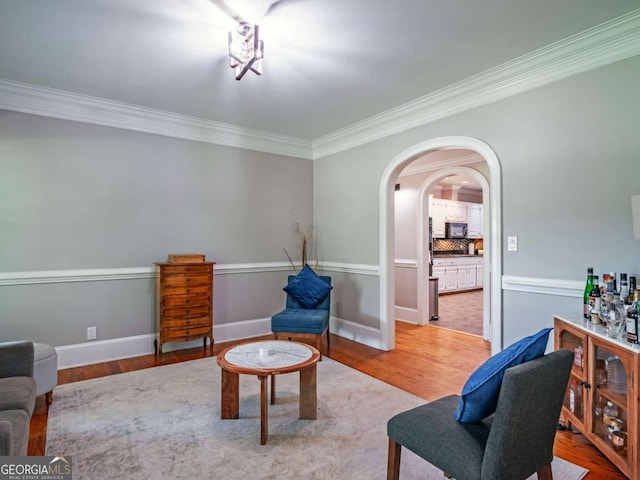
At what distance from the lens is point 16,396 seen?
1918mm

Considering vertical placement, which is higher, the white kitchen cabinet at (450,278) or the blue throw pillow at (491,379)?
the blue throw pillow at (491,379)

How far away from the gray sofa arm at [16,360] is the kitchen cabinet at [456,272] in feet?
25.4

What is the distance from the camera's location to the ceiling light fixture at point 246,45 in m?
2.26

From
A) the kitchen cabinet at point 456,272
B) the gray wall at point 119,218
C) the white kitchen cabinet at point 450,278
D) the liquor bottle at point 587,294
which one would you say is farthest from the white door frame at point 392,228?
the white kitchen cabinet at point 450,278

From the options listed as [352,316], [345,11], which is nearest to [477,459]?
[345,11]

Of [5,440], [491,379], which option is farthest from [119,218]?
[491,379]

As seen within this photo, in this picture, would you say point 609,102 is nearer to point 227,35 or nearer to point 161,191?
point 227,35

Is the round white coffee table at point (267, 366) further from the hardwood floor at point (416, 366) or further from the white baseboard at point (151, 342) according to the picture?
the white baseboard at point (151, 342)

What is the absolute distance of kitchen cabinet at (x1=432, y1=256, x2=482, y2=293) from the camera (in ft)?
28.7

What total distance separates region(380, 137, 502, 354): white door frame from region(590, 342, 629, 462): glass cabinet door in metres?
1.00

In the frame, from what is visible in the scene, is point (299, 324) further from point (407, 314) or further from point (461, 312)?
point (461, 312)

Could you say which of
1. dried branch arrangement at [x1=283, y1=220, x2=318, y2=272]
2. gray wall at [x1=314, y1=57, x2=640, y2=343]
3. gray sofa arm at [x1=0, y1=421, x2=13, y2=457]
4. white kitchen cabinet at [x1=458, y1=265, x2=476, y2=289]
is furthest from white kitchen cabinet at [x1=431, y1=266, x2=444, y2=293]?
gray sofa arm at [x1=0, y1=421, x2=13, y2=457]

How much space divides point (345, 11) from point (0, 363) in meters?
3.10

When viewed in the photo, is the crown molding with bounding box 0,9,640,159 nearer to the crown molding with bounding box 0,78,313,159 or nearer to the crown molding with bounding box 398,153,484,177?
the crown molding with bounding box 0,78,313,159
